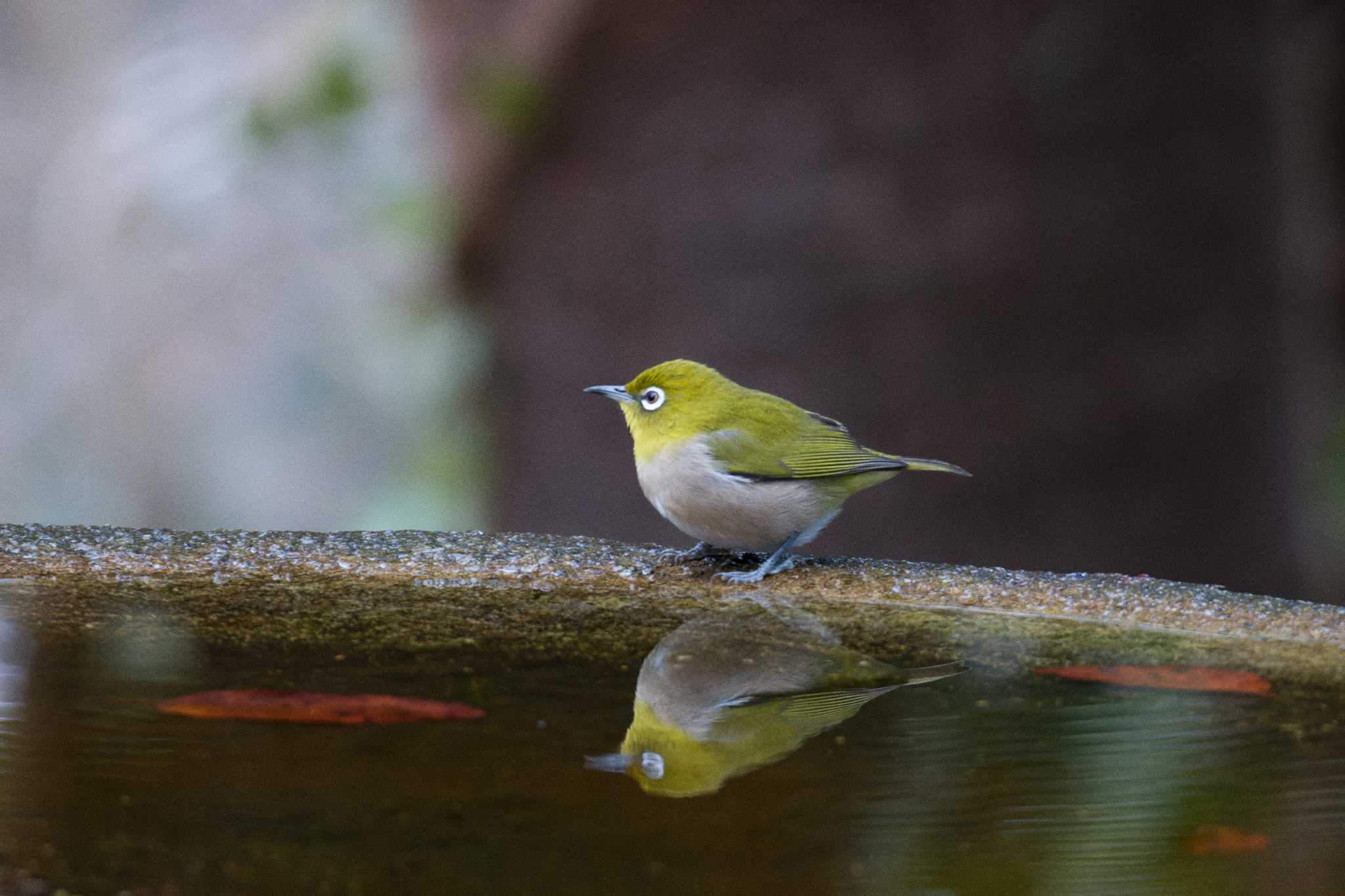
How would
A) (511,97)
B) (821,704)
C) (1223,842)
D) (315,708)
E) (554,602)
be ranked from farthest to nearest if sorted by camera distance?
(511,97) < (554,602) < (821,704) < (315,708) < (1223,842)

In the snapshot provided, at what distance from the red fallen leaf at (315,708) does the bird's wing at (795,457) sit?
1.44 metres

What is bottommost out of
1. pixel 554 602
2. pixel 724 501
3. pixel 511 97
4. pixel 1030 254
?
pixel 554 602

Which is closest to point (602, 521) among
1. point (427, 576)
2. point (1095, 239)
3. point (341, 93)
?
point (1095, 239)

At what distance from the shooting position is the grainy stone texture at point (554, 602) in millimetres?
2518

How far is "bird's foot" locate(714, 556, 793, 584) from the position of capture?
3.16 m

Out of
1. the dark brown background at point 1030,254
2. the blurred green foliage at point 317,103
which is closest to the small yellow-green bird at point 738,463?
the dark brown background at point 1030,254

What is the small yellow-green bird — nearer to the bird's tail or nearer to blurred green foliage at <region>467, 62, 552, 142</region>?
the bird's tail

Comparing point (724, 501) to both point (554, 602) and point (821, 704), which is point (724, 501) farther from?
point (821, 704)

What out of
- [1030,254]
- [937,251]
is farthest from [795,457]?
[1030,254]

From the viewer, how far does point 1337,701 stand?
2.19 m

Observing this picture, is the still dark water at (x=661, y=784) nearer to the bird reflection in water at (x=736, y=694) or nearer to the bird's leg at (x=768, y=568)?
the bird reflection in water at (x=736, y=694)

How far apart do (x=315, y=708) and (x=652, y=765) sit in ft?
1.70

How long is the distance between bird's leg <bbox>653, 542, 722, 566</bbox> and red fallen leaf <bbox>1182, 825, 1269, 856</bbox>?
5.46 feet

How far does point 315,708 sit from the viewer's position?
6.76 feet
